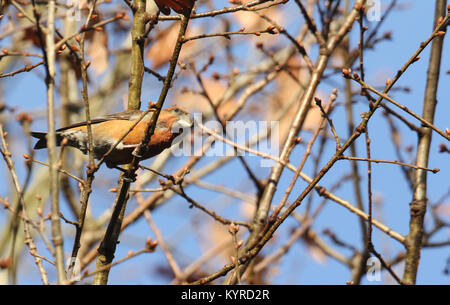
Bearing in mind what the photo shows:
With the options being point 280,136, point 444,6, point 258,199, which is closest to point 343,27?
point 444,6

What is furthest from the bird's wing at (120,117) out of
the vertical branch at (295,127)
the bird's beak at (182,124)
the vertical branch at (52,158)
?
the vertical branch at (52,158)

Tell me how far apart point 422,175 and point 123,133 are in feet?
7.55

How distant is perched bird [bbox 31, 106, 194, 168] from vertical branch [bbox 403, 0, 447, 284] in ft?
6.19

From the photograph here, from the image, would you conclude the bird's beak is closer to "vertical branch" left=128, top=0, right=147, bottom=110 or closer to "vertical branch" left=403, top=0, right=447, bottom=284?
"vertical branch" left=128, top=0, right=147, bottom=110

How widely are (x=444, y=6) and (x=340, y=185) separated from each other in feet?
5.88

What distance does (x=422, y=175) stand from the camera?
425cm

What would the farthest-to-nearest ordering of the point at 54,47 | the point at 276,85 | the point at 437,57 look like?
the point at 276,85
the point at 437,57
the point at 54,47

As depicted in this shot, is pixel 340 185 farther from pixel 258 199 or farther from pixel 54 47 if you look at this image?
pixel 54 47

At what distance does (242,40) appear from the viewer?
816cm

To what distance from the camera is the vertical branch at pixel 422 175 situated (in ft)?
13.1

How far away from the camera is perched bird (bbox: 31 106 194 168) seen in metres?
4.06

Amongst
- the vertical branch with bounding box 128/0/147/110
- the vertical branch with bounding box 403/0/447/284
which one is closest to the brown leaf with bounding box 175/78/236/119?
the vertical branch with bounding box 403/0/447/284

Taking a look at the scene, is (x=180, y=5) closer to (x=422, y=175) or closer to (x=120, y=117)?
(x=120, y=117)

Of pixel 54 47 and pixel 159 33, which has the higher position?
pixel 159 33
